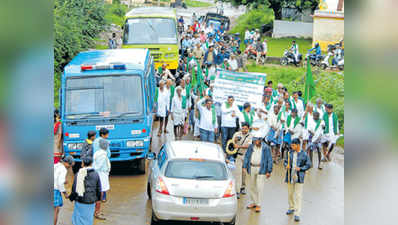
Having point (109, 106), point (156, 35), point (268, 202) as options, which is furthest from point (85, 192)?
point (156, 35)

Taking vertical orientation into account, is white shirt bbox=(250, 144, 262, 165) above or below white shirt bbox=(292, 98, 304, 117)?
below

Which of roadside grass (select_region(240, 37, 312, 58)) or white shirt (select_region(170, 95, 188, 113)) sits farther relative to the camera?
roadside grass (select_region(240, 37, 312, 58))

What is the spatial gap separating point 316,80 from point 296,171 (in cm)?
1366

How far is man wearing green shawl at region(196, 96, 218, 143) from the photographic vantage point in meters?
12.7

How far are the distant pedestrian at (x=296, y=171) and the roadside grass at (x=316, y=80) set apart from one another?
8.60 metres

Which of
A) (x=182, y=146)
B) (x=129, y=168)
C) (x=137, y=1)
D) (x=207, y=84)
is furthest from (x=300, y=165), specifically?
(x=137, y=1)

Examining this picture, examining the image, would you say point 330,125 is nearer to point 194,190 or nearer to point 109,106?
point 109,106

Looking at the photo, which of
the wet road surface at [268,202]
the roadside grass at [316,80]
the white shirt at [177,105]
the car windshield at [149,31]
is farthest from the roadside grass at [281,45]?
the wet road surface at [268,202]

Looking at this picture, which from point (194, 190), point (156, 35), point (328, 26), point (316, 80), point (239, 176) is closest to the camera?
point (194, 190)

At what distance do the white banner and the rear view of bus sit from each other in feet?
28.3

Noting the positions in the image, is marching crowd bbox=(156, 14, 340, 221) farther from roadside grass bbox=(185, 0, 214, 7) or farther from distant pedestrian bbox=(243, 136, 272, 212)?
roadside grass bbox=(185, 0, 214, 7)

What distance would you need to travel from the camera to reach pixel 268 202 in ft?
35.2

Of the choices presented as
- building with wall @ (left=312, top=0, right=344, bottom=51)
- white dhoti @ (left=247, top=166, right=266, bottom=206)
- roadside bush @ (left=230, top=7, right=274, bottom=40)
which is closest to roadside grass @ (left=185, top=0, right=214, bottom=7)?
roadside bush @ (left=230, top=7, right=274, bottom=40)
